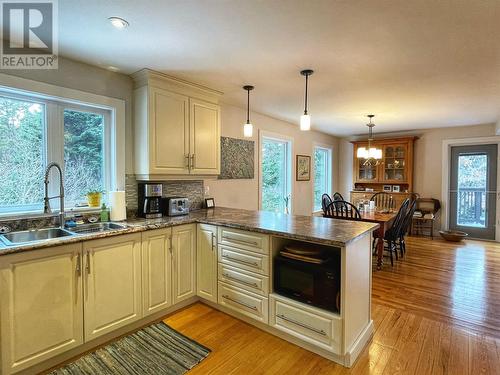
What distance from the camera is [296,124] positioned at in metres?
5.28

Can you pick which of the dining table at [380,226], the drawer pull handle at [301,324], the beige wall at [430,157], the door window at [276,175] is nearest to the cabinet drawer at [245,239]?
the drawer pull handle at [301,324]

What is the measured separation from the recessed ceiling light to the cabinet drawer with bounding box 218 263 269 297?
2.02 meters

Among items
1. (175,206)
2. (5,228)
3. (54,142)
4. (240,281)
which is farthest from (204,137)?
(5,228)

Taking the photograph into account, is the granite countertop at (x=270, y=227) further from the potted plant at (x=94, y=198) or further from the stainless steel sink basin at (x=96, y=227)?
the potted plant at (x=94, y=198)

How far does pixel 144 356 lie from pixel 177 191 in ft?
5.59

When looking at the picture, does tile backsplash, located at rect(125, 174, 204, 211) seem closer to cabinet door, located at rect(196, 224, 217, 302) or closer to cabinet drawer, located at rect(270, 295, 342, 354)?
cabinet door, located at rect(196, 224, 217, 302)

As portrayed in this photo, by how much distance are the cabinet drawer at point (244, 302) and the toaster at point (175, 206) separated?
89 cm

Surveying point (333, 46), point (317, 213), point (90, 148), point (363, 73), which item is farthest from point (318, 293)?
point (317, 213)

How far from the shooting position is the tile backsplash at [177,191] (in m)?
Result: 2.87

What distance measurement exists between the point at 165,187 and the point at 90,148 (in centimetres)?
83

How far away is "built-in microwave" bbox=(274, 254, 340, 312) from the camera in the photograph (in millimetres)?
1948

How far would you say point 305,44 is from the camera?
6.95 feet

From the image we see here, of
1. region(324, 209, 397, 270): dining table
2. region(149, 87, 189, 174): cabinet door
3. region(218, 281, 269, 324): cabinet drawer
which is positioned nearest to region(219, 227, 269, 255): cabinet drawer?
region(218, 281, 269, 324): cabinet drawer

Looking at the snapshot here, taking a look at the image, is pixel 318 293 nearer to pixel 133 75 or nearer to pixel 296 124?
pixel 133 75
